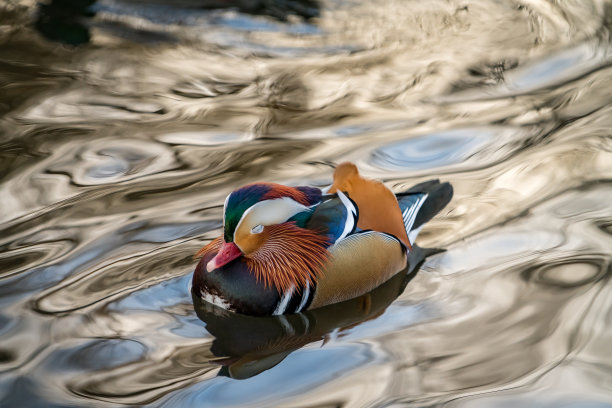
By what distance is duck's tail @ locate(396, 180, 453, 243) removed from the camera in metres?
4.37

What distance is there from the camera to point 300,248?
399 centimetres

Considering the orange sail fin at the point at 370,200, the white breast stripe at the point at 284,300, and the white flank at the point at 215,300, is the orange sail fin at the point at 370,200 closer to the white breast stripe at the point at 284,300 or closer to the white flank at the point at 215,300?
the white breast stripe at the point at 284,300

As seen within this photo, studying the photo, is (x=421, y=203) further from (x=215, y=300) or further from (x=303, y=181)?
(x=215, y=300)

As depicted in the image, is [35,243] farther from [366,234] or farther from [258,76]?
[258,76]

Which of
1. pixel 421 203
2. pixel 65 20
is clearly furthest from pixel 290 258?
pixel 65 20

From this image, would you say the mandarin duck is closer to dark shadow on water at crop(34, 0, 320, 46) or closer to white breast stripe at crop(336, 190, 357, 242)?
white breast stripe at crop(336, 190, 357, 242)

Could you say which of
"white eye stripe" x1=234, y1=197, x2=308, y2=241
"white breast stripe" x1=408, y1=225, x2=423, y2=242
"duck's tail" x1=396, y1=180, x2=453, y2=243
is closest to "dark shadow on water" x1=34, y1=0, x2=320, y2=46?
"duck's tail" x1=396, y1=180, x2=453, y2=243

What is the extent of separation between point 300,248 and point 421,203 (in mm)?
812

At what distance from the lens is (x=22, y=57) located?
714 centimetres

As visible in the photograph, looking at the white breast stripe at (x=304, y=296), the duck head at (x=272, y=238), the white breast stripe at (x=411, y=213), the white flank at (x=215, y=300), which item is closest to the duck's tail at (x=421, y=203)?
the white breast stripe at (x=411, y=213)

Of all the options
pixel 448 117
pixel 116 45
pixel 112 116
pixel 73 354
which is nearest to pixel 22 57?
pixel 116 45

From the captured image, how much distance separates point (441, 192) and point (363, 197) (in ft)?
2.07

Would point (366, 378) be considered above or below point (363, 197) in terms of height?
below

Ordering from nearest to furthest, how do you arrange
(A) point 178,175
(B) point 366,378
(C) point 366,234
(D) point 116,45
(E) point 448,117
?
(B) point 366,378 → (C) point 366,234 → (A) point 178,175 → (E) point 448,117 → (D) point 116,45
